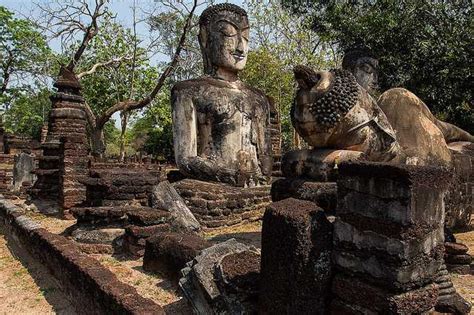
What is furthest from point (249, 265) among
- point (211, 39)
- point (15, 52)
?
point (15, 52)

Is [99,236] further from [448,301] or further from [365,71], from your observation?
[448,301]

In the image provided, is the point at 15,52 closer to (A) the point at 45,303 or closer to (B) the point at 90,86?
(B) the point at 90,86

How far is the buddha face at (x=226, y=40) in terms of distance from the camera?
25.1ft

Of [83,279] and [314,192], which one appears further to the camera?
[314,192]

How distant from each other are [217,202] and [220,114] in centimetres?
157

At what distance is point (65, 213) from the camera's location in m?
8.67

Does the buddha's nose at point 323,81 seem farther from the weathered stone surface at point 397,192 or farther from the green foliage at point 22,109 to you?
the green foliage at point 22,109

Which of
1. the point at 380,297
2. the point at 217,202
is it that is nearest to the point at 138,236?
the point at 217,202

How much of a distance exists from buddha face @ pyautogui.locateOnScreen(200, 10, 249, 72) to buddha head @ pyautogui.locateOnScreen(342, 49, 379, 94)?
8.53ft

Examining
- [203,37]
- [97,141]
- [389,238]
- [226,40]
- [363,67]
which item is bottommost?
[389,238]

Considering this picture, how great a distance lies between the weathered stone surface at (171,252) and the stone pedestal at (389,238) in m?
1.79

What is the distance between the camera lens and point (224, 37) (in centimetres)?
766

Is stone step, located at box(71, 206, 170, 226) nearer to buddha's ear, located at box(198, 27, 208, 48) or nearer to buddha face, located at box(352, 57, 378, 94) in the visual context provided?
buddha face, located at box(352, 57, 378, 94)

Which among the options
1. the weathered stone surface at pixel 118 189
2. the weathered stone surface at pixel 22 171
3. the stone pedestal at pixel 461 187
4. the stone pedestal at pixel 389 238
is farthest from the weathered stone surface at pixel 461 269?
the weathered stone surface at pixel 22 171
